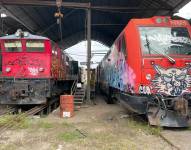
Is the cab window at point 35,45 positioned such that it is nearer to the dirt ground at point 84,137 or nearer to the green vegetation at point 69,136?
the dirt ground at point 84,137

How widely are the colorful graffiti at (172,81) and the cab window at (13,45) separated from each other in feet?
25.3

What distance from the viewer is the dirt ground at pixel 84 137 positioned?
715 centimetres

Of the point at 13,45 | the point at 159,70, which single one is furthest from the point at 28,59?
the point at 159,70

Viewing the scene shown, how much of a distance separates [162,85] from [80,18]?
25.0 m

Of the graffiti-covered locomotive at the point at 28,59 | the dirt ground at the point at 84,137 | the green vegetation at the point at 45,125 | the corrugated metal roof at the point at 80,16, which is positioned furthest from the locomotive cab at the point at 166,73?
the corrugated metal roof at the point at 80,16

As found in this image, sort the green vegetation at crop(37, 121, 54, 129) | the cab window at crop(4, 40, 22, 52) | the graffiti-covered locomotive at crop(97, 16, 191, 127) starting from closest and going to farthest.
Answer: the graffiti-covered locomotive at crop(97, 16, 191, 127) < the green vegetation at crop(37, 121, 54, 129) < the cab window at crop(4, 40, 22, 52)

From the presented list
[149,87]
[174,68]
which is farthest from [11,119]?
[174,68]

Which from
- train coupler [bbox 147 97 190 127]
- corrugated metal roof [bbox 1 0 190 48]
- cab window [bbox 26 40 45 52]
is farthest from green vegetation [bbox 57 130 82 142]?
corrugated metal roof [bbox 1 0 190 48]

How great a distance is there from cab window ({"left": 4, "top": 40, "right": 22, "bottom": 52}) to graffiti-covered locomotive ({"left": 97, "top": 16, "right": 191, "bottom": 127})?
6431 mm

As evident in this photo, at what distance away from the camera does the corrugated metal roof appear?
20188mm

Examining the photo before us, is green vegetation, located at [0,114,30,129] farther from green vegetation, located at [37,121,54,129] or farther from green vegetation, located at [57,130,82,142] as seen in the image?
green vegetation, located at [57,130,82,142]

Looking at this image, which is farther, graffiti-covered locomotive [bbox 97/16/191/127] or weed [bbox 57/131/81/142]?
graffiti-covered locomotive [bbox 97/16/191/127]

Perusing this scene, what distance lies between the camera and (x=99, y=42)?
45.9 meters

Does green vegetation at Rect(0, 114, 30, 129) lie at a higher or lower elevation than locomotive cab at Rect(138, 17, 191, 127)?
lower
